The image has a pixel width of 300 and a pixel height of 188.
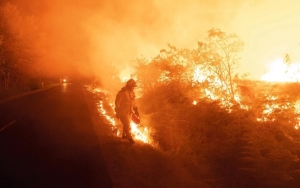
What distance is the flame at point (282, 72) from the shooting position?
9906 millimetres

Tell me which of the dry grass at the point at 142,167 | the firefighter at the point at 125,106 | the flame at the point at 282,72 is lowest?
the dry grass at the point at 142,167

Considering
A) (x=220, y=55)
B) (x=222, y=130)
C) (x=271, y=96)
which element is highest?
(x=220, y=55)

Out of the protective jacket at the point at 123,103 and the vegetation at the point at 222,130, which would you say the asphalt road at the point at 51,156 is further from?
the protective jacket at the point at 123,103

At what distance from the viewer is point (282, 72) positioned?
11.2 meters

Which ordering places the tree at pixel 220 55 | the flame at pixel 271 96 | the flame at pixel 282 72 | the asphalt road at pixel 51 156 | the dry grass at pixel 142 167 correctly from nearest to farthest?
the asphalt road at pixel 51 156
the dry grass at pixel 142 167
the flame at pixel 271 96
the flame at pixel 282 72
the tree at pixel 220 55

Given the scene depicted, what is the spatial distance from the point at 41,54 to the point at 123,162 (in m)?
28.5

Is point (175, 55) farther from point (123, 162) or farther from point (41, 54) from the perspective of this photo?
point (41, 54)

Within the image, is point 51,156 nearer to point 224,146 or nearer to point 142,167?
point 142,167

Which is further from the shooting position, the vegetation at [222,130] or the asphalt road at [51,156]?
the vegetation at [222,130]

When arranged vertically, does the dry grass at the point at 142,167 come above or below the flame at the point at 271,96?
below

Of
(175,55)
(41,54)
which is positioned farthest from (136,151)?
(41,54)

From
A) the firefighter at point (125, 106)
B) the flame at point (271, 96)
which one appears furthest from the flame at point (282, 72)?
the firefighter at point (125, 106)

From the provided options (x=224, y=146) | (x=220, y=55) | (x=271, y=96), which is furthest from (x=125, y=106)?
(x=220, y=55)

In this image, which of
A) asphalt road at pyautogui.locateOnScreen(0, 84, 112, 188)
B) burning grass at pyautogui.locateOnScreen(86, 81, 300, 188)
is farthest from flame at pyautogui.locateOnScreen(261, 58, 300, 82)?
asphalt road at pyautogui.locateOnScreen(0, 84, 112, 188)
